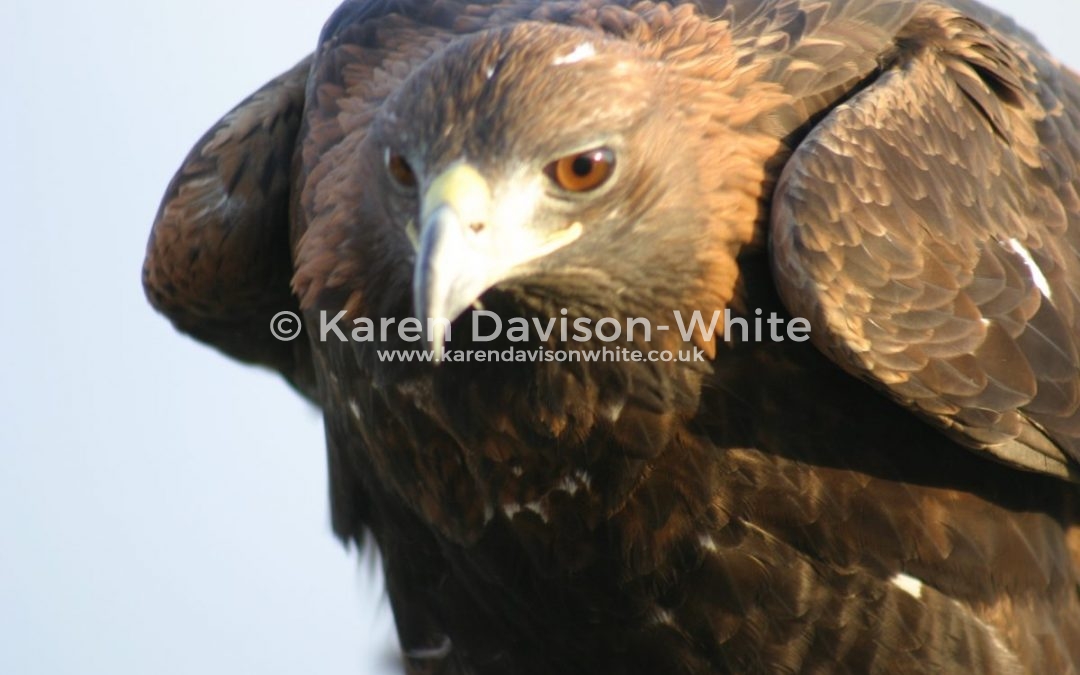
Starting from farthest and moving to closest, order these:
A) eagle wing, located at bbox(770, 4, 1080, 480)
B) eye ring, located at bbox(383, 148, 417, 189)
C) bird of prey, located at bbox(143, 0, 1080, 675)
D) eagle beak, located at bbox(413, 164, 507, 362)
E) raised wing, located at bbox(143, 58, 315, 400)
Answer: raised wing, located at bbox(143, 58, 315, 400), eagle wing, located at bbox(770, 4, 1080, 480), bird of prey, located at bbox(143, 0, 1080, 675), eye ring, located at bbox(383, 148, 417, 189), eagle beak, located at bbox(413, 164, 507, 362)

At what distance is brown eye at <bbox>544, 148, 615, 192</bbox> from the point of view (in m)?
4.51

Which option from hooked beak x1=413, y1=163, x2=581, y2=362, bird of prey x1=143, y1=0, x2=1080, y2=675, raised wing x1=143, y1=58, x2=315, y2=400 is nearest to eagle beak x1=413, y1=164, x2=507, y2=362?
hooked beak x1=413, y1=163, x2=581, y2=362

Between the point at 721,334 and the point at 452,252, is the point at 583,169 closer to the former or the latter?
the point at 452,252

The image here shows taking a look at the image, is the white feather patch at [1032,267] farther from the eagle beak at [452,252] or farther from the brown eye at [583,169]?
the eagle beak at [452,252]

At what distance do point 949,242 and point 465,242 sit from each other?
1.68 meters

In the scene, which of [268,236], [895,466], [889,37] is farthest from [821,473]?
[268,236]

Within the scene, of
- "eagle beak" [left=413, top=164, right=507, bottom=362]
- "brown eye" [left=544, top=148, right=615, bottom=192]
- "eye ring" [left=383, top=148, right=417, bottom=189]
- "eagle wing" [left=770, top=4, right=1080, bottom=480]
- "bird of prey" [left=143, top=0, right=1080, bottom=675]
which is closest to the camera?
"eagle beak" [left=413, top=164, right=507, bottom=362]

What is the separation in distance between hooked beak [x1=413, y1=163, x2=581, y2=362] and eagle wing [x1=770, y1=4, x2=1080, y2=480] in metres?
0.84

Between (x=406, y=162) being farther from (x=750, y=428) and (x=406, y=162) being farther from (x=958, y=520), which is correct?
(x=958, y=520)

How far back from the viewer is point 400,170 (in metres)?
4.68

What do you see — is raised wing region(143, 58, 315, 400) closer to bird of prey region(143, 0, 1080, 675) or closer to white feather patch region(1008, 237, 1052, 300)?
bird of prey region(143, 0, 1080, 675)

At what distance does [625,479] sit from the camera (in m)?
5.31

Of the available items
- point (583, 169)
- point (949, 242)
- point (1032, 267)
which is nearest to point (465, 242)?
point (583, 169)

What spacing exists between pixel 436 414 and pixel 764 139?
1.28 m
